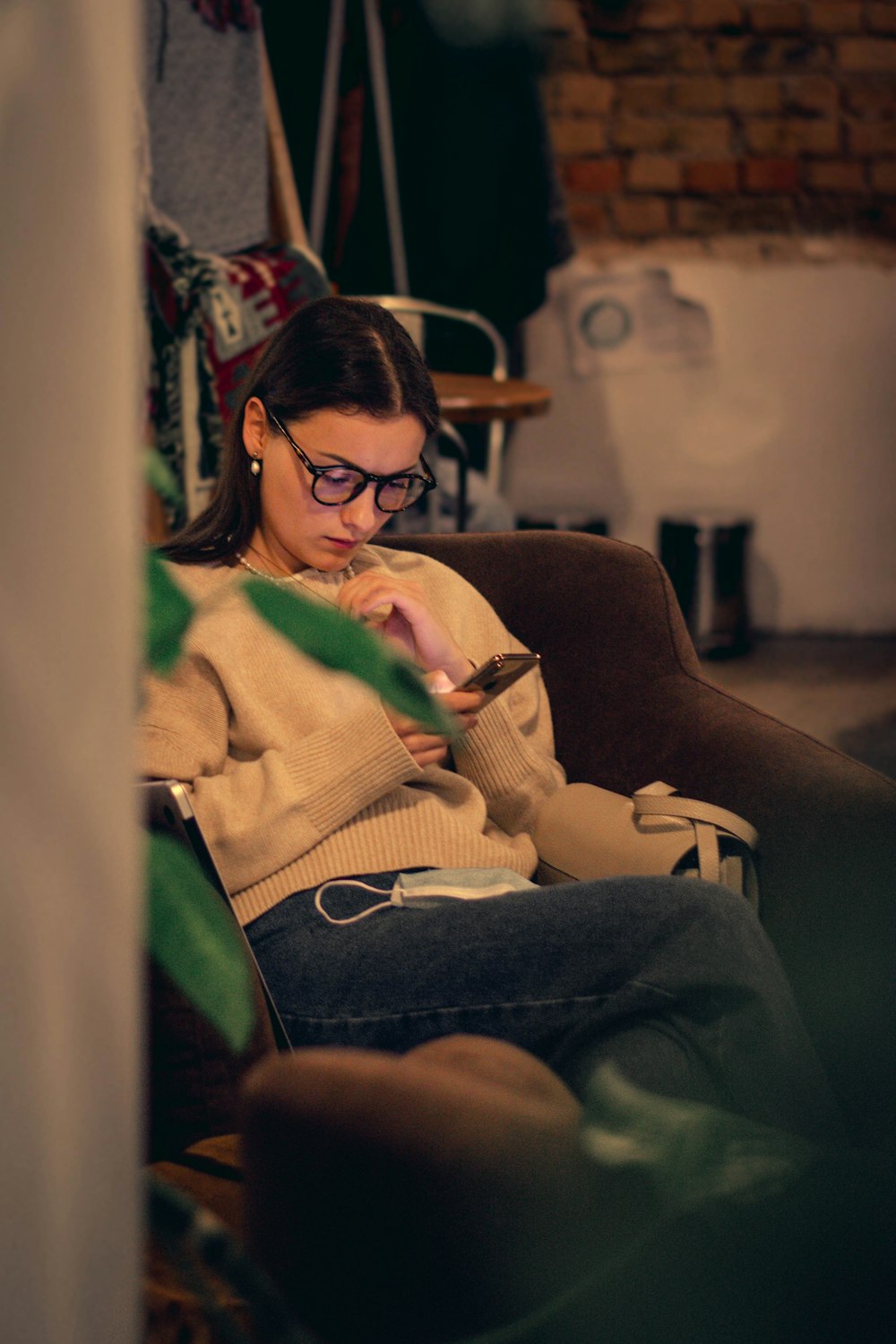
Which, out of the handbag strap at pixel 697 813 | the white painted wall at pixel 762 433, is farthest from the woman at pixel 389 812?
the white painted wall at pixel 762 433

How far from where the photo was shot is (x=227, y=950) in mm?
456

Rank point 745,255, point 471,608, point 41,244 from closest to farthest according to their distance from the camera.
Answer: point 41,244 → point 471,608 → point 745,255

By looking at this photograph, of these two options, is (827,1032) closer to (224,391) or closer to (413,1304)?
(413,1304)

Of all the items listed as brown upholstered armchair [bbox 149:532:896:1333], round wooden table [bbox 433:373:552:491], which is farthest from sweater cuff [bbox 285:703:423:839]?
round wooden table [bbox 433:373:552:491]

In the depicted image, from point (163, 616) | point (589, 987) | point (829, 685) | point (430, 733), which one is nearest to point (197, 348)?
point (430, 733)

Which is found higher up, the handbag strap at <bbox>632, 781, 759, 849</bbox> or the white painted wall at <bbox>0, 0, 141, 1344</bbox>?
the white painted wall at <bbox>0, 0, 141, 1344</bbox>

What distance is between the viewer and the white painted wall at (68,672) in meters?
0.39

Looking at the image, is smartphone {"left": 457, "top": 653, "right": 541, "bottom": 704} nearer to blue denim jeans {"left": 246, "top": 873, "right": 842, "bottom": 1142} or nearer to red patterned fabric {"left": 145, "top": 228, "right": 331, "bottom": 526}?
blue denim jeans {"left": 246, "top": 873, "right": 842, "bottom": 1142}

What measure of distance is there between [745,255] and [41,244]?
3629 mm

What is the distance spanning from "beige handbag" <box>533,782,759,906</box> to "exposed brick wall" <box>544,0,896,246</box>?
285 centimetres

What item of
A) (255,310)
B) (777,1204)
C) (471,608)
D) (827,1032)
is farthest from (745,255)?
(777,1204)

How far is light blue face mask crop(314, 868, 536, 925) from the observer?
3.61 ft

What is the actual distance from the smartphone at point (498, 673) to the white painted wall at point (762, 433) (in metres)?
2.73

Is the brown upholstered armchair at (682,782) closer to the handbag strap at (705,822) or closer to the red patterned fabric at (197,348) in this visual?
the handbag strap at (705,822)
